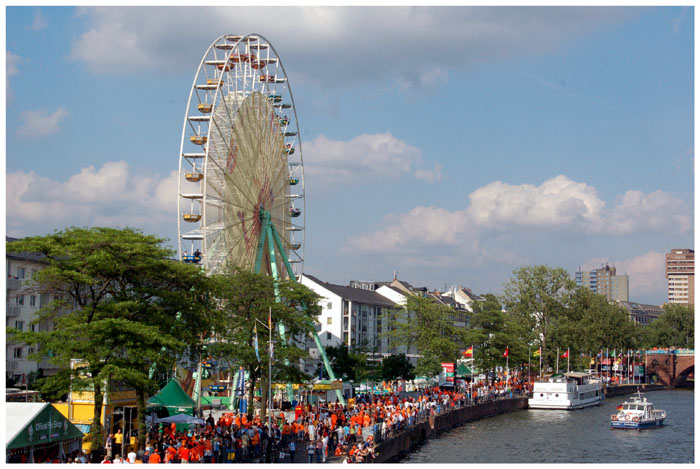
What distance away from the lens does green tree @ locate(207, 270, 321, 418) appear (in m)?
58.7

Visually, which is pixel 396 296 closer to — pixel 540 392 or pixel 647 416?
pixel 540 392

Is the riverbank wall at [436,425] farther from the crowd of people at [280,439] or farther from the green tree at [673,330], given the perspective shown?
the green tree at [673,330]

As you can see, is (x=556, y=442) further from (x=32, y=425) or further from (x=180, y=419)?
(x=32, y=425)

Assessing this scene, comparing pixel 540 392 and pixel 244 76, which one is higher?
pixel 244 76

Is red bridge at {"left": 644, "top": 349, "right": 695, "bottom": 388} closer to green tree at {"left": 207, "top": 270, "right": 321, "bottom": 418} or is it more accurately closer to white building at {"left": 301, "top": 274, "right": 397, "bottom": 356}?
white building at {"left": 301, "top": 274, "right": 397, "bottom": 356}

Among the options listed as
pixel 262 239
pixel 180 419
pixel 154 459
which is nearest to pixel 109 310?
pixel 180 419

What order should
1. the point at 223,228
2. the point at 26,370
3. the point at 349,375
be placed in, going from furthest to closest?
the point at 349,375 → the point at 26,370 → the point at 223,228

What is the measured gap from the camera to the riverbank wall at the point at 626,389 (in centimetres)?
13525

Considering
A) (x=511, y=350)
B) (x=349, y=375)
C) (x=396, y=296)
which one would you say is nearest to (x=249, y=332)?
(x=349, y=375)

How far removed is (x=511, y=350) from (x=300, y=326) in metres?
57.2

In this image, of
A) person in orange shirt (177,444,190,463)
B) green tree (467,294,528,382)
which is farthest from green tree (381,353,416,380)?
person in orange shirt (177,444,190,463)

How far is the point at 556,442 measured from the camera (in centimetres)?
6944

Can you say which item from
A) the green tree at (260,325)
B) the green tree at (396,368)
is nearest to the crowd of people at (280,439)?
the green tree at (260,325)

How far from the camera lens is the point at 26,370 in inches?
3103
